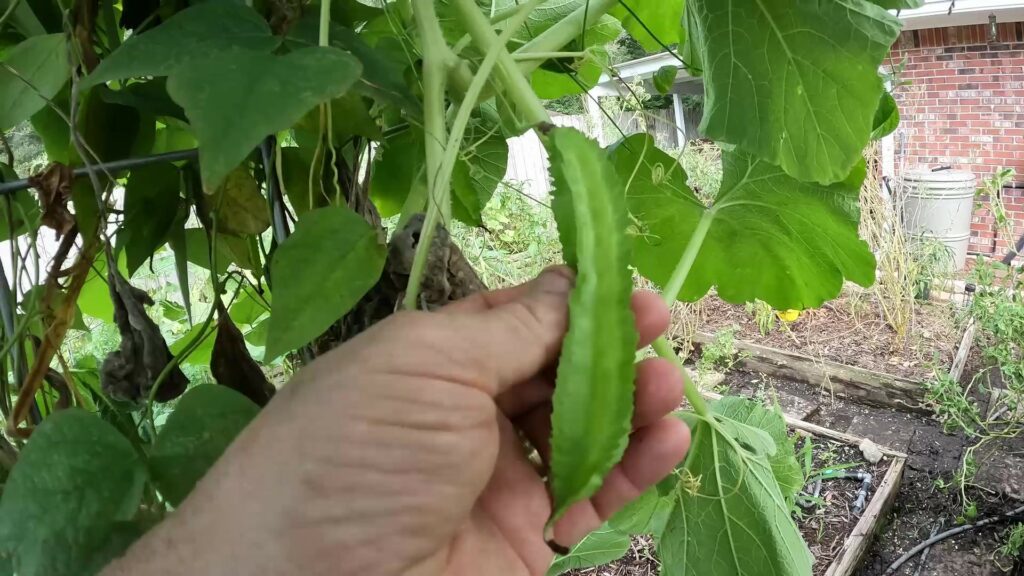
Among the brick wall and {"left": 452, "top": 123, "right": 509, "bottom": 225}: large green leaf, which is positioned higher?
{"left": 452, "top": 123, "right": 509, "bottom": 225}: large green leaf

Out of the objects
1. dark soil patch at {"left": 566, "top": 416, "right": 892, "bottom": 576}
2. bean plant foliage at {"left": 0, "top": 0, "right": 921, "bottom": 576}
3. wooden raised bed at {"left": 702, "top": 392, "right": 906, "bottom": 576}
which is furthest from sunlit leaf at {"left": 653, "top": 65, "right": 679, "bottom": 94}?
wooden raised bed at {"left": 702, "top": 392, "right": 906, "bottom": 576}

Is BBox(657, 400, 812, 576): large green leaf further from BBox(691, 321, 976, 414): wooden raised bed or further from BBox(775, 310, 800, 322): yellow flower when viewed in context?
BBox(775, 310, 800, 322): yellow flower

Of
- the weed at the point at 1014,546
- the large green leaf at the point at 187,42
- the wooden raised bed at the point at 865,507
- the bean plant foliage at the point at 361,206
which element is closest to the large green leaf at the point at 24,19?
the bean plant foliage at the point at 361,206

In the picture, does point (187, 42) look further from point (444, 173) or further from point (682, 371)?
point (682, 371)

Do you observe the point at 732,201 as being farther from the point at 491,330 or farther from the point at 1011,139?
the point at 1011,139

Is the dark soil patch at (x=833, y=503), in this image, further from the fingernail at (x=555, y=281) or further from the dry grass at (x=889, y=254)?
the fingernail at (x=555, y=281)

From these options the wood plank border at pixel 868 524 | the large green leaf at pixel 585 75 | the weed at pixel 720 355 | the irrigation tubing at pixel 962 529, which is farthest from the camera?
the weed at pixel 720 355
